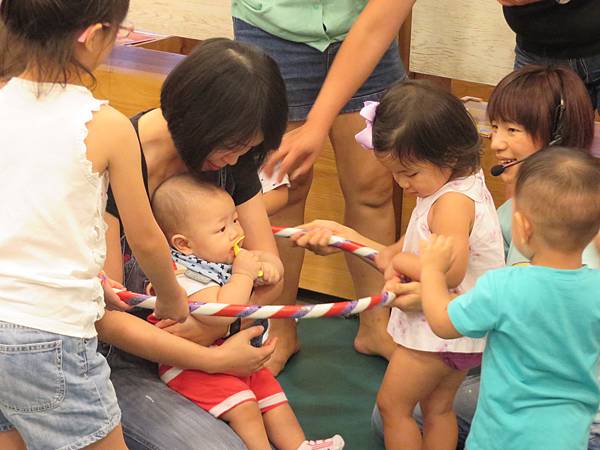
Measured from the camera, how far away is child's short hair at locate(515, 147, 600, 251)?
1748mm

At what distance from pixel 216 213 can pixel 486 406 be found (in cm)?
73

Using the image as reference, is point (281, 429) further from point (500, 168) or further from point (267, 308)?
point (500, 168)

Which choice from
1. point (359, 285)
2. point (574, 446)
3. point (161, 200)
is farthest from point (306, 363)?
point (574, 446)

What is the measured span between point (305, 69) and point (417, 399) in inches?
38.3

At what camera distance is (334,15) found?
8.79ft

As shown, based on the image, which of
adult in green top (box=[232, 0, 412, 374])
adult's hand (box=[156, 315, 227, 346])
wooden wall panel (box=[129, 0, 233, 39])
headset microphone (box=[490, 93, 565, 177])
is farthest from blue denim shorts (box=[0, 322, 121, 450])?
wooden wall panel (box=[129, 0, 233, 39])

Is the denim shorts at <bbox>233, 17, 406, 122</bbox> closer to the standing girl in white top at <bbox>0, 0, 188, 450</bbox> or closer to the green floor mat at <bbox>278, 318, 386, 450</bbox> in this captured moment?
the green floor mat at <bbox>278, 318, 386, 450</bbox>

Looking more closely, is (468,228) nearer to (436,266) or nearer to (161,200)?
(436,266)

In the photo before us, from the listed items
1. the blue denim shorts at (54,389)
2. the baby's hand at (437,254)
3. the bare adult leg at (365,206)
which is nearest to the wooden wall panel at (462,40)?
the bare adult leg at (365,206)

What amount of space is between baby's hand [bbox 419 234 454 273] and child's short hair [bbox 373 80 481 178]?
250mm

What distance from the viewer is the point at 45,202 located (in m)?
1.66

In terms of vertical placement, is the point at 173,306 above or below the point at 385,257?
above

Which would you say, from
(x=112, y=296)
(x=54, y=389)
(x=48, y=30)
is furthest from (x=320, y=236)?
(x=48, y=30)

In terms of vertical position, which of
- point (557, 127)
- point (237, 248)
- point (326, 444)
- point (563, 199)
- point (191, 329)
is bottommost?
point (326, 444)
